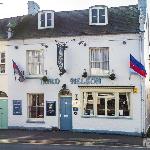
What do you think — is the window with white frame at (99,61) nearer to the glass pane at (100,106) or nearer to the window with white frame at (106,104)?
the window with white frame at (106,104)

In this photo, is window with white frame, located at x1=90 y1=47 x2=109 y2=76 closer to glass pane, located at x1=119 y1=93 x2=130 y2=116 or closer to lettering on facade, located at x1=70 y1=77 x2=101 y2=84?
lettering on facade, located at x1=70 y1=77 x2=101 y2=84

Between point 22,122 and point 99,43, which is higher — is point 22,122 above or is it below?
below

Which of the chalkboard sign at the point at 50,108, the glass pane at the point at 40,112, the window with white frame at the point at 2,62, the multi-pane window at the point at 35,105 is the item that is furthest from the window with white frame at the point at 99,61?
the window with white frame at the point at 2,62

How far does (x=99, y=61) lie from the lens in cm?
2422

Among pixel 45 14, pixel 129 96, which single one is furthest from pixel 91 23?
pixel 129 96

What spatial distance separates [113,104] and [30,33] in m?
7.94

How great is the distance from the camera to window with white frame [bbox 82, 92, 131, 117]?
2361 centimetres

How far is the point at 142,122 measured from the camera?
22.9 metres

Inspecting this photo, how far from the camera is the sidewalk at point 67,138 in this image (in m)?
20.1

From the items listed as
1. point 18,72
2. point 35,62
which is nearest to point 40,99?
point 18,72

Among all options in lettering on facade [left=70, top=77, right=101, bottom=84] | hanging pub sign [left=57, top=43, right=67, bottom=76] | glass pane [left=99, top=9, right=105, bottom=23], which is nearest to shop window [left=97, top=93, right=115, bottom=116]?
lettering on facade [left=70, top=77, right=101, bottom=84]

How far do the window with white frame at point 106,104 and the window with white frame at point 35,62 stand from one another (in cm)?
373

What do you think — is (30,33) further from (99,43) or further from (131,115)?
(131,115)

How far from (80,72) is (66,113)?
300 cm
